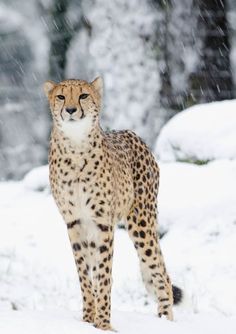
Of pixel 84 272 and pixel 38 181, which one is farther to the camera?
pixel 38 181

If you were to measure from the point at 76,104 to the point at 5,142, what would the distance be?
14.3m

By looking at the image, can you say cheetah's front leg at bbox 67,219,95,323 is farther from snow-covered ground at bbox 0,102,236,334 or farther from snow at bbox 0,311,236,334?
snow-covered ground at bbox 0,102,236,334

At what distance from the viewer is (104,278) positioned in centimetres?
518

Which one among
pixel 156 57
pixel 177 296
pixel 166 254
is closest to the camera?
pixel 177 296

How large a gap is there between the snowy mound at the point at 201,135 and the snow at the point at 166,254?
0.15 m

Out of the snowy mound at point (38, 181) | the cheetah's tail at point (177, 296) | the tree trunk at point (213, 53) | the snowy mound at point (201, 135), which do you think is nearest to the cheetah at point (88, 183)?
the cheetah's tail at point (177, 296)

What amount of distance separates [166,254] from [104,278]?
3059 mm

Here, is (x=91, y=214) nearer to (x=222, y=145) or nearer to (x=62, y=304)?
(x=62, y=304)

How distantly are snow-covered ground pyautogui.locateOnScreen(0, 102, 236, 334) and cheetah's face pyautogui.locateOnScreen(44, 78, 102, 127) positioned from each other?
138 cm

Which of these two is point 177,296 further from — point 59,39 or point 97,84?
point 59,39

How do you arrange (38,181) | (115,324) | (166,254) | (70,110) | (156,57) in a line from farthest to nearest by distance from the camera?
(156,57)
(38,181)
(166,254)
(115,324)
(70,110)

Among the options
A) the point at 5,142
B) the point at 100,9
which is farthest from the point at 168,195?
the point at 5,142

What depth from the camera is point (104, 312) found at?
5137 mm

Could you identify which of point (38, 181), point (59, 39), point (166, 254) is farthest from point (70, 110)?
point (59, 39)
